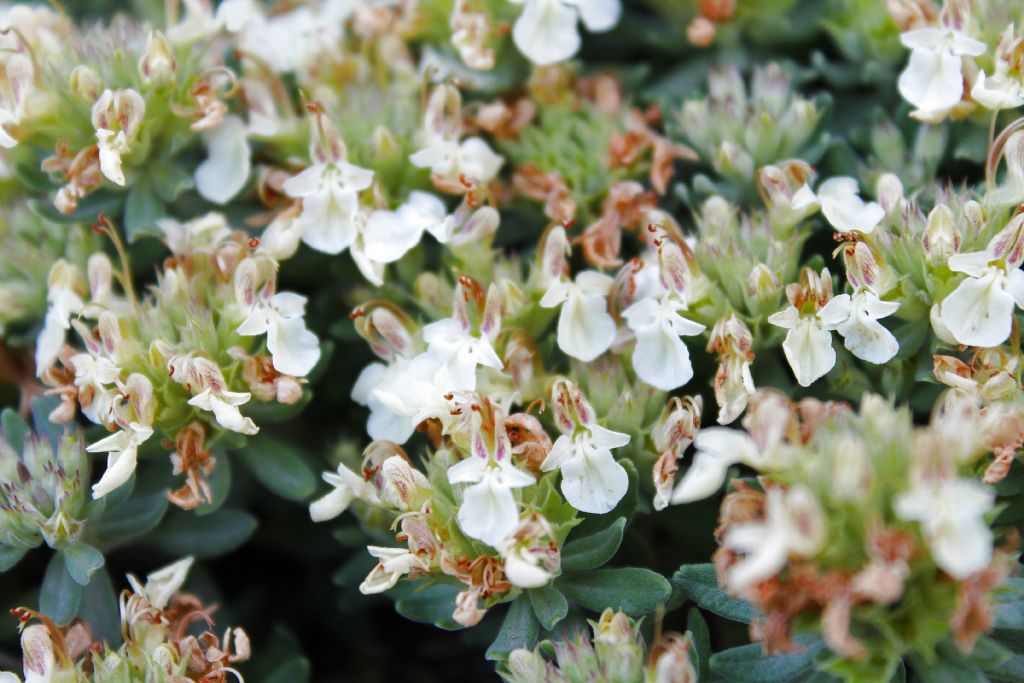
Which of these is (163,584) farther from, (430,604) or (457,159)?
(457,159)

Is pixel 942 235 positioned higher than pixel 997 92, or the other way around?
pixel 997 92

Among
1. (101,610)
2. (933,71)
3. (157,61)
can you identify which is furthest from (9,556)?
(933,71)

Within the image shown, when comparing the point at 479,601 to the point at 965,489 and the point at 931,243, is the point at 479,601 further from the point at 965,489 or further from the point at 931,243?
the point at 931,243

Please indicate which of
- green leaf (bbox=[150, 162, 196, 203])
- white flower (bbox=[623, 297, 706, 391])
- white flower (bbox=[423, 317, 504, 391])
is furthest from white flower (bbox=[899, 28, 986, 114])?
green leaf (bbox=[150, 162, 196, 203])

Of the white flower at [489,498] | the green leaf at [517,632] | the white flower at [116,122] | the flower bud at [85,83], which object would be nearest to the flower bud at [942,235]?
the white flower at [489,498]

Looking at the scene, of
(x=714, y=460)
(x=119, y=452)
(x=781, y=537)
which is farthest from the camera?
A: (x=119, y=452)

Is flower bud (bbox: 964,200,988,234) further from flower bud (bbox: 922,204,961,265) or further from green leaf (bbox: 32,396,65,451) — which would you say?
green leaf (bbox: 32,396,65,451)

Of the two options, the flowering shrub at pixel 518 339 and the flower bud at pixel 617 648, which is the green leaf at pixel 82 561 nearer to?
the flowering shrub at pixel 518 339

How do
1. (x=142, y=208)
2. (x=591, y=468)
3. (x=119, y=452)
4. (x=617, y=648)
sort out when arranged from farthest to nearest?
(x=142, y=208), (x=119, y=452), (x=591, y=468), (x=617, y=648)
